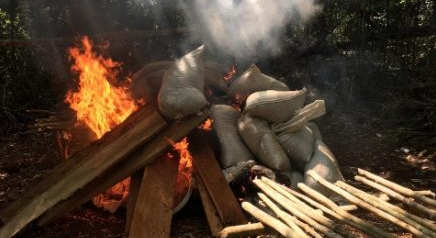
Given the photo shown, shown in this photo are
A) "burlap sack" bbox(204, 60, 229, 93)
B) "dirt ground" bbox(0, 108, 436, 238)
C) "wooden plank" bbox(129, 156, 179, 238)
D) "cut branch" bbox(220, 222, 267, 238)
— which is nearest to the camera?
"cut branch" bbox(220, 222, 267, 238)

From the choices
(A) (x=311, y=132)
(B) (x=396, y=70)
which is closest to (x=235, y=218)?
(A) (x=311, y=132)

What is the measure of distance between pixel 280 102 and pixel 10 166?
142 inches

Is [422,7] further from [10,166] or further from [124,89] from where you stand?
[10,166]

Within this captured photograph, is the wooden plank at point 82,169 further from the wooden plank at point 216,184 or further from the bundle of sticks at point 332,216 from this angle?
the bundle of sticks at point 332,216

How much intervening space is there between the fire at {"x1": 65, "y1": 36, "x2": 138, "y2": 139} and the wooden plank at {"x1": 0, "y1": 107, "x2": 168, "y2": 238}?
0.61m

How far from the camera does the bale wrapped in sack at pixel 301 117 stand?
4.16 metres

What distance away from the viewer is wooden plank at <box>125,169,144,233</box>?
Result: 11.9 ft

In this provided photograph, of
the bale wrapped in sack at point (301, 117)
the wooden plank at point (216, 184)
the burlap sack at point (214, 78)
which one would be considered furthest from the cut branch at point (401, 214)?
the burlap sack at point (214, 78)

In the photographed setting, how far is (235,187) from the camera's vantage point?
400cm

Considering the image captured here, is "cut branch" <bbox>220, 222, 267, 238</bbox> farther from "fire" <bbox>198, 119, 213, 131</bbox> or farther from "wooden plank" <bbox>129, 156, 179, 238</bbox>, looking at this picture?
"fire" <bbox>198, 119, 213, 131</bbox>

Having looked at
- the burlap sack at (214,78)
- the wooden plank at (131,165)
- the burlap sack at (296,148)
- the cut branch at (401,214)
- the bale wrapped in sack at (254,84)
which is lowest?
the cut branch at (401,214)

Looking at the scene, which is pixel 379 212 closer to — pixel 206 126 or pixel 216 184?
pixel 216 184

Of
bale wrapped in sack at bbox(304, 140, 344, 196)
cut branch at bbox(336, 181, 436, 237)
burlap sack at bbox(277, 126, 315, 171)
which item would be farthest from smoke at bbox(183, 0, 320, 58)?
cut branch at bbox(336, 181, 436, 237)

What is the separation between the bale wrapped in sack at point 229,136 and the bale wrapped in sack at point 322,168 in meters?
0.61
